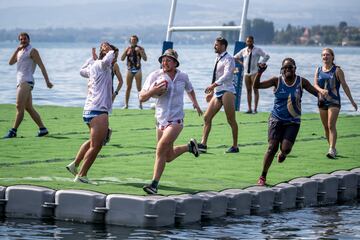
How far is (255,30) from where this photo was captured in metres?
198

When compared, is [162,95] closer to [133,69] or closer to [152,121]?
[152,121]

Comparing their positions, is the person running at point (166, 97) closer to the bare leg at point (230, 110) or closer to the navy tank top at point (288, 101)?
the navy tank top at point (288, 101)

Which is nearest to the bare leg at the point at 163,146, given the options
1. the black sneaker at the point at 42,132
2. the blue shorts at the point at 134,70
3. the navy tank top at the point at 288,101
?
the navy tank top at the point at 288,101

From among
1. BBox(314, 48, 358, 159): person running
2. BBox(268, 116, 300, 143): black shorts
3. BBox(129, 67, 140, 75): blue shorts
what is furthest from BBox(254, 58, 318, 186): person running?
BBox(129, 67, 140, 75): blue shorts

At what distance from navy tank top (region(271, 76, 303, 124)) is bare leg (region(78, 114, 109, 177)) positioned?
8.10ft

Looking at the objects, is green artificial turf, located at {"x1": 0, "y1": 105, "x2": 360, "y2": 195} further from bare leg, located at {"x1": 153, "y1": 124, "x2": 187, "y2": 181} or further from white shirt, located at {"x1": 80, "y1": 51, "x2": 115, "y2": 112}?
white shirt, located at {"x1": 80, "y1": 51, "x2": 115, "y2": 112}

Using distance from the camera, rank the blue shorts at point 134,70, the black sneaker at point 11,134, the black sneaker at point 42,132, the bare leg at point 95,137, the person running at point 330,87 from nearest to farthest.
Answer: the bare leg at point 95,137
the person running at point 330,87
the black sneaker at point 11,134
the black sneaker at point 42,132
the blue shorts at point 134,70

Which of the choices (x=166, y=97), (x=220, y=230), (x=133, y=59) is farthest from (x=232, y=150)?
(x=133, y=59)

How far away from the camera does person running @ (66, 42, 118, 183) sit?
700 inches

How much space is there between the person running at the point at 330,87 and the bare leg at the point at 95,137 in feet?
16.8

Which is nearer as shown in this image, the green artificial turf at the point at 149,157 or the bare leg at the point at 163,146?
the bare leg at the point at 163,146

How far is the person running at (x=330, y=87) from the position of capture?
21.9 meters

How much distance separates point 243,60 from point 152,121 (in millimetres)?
4099

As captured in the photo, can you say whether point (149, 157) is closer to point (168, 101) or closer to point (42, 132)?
point (42, 132)
